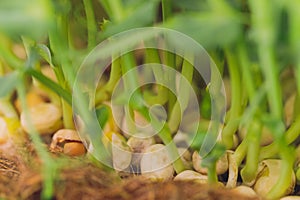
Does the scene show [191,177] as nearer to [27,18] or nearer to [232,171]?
[232,171]

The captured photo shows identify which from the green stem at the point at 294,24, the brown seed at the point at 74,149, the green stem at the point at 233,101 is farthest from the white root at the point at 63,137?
the green stem at the point at 294,24

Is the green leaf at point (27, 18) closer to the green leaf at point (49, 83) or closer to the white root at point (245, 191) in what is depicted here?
the green leaf at point (49, 83)

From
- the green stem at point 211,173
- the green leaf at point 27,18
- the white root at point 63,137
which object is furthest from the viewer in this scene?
the white root at point 63,137

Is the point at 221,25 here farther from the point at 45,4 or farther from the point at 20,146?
the point at 20,146

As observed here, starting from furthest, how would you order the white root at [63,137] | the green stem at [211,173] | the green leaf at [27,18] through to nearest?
the white root at [63,137], the green stem at [211,173], the green leaf at [27,18]

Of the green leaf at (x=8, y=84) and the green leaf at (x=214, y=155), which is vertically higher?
the green leaf at (x=8, y=84)
